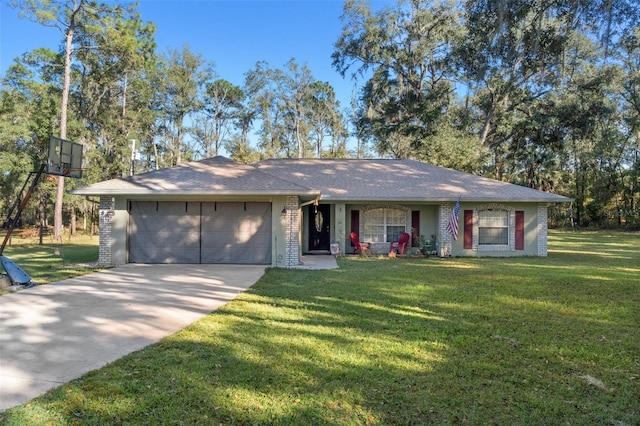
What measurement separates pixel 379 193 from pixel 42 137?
23479 mm

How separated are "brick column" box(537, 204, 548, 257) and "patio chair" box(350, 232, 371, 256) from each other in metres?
6.42

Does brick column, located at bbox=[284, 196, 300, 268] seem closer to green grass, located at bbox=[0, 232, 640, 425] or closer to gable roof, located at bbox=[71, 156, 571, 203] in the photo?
gable roof, located at bbox=[71, 156, 571, 203]

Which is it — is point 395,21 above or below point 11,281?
above

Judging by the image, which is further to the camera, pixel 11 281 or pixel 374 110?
pixel 374 110

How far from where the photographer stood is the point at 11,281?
8266mm

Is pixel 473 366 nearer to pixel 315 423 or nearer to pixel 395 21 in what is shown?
pixel 315 423

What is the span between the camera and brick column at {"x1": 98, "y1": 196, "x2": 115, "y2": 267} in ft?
39.1

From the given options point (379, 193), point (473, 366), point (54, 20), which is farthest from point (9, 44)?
point (473, 366)

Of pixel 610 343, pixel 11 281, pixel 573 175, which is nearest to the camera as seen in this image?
pixel 610 343

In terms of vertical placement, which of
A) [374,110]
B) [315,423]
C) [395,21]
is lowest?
[315,423]

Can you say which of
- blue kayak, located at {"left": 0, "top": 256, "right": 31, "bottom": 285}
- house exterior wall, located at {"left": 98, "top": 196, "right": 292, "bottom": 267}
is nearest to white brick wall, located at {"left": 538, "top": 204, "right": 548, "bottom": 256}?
house exterior wall, located at {"left": 98, "top": 196, "right": 292, "bottom": 267}

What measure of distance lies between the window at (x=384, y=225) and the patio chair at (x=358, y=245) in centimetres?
40

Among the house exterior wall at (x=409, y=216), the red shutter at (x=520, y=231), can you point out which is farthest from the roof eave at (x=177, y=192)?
the red shutter at (x=520, y=231)

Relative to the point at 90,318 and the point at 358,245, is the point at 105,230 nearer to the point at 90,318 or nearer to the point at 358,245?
the point at 90,318
